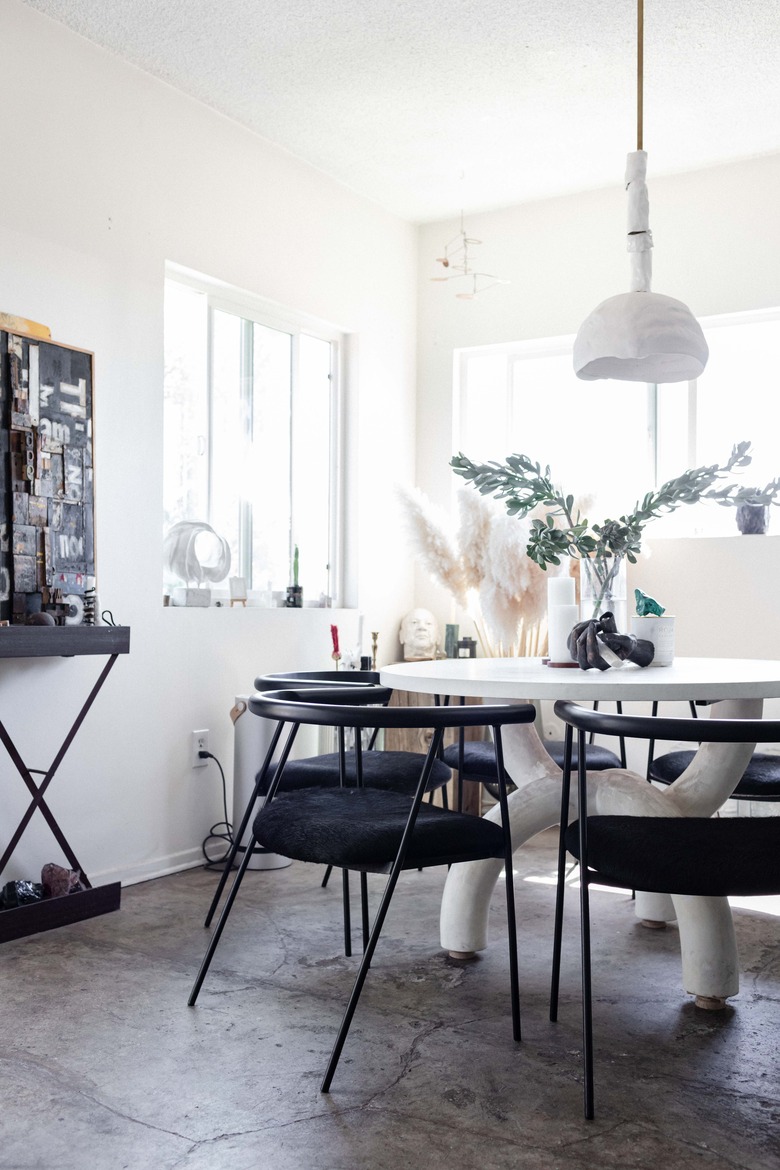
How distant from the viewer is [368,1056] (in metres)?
2.25

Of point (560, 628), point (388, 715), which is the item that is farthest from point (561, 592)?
point (388, 715)

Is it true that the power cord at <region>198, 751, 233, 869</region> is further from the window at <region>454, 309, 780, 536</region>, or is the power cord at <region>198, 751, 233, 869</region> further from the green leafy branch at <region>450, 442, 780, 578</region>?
the window at <region>454, 309, 780, 536</region>

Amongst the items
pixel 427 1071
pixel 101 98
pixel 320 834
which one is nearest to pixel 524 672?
pixel 320 834

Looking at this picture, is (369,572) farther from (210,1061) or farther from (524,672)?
(210,1061)

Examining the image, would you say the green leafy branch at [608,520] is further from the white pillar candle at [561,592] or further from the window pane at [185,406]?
the window pane at [185,406]

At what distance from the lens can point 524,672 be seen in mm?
2695

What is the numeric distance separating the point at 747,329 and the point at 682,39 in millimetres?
1412

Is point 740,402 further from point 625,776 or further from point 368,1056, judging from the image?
point 368,1056

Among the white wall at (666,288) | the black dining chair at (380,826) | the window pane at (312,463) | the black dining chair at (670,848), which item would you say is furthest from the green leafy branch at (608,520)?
the window pane at (312,463)

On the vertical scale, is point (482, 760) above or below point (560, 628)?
below

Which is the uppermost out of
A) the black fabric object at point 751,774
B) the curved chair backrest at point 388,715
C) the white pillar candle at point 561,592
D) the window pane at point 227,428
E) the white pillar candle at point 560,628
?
the window pane at point 227,428

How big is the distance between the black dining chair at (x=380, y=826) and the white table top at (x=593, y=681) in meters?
0.07

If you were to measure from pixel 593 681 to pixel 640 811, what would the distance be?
565mm

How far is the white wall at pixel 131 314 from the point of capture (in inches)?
132
